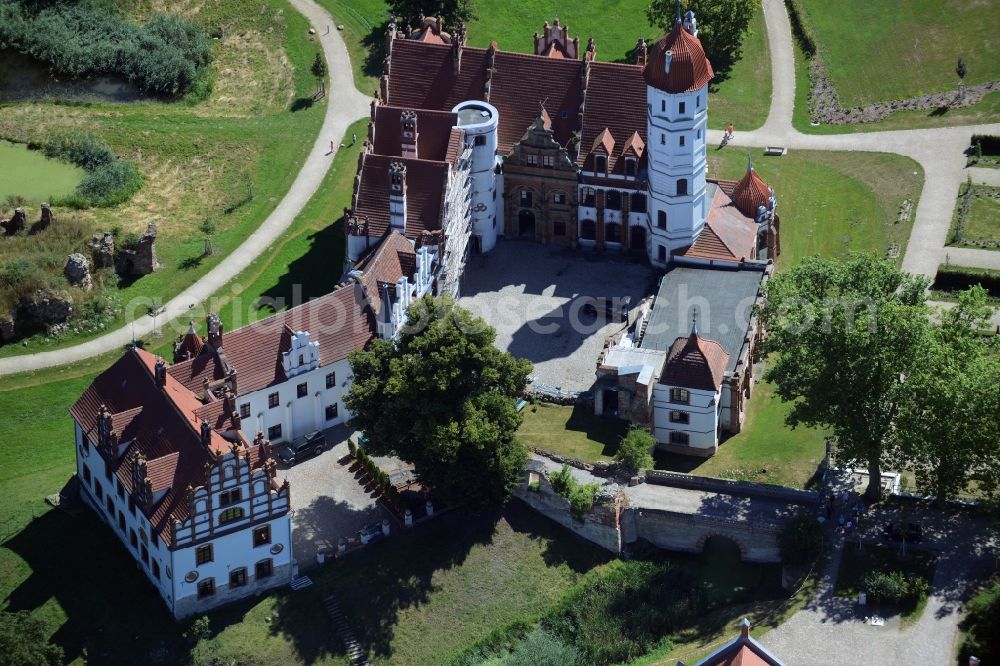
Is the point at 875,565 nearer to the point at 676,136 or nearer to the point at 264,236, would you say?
the point at 676,136

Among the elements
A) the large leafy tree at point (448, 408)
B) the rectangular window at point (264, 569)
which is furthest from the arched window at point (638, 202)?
the rectangular window at point (264, 569)

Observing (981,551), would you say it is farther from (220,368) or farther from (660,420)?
(220,368)

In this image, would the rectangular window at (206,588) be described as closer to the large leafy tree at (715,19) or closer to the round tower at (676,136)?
the round tower at (676,136)

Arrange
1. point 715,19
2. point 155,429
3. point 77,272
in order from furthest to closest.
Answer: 1. point 715,19
2. point 77,272
3. point 155,429

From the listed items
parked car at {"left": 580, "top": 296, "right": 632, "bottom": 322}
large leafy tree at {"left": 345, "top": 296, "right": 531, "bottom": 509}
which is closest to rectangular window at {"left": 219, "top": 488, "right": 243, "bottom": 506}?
large leafy tree at {"left": 345, "top": 296, "right": 531, "bottom": 509}

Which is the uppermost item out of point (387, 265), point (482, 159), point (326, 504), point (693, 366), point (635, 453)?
point (482, 159)

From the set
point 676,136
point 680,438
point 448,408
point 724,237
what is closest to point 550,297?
point 724,237
